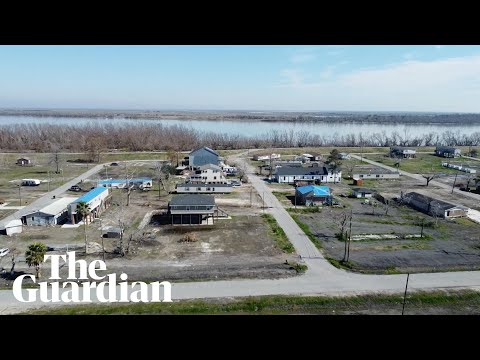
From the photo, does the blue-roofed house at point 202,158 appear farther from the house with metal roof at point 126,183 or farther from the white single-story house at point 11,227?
the white single-story house at point 11,227

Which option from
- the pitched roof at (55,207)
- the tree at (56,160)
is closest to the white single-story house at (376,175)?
the pitched roof at (55,207)

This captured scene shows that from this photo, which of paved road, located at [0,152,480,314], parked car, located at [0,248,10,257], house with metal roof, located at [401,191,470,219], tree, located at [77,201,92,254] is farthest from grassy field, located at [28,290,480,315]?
house with metal roof, located at [401,191,470,219]

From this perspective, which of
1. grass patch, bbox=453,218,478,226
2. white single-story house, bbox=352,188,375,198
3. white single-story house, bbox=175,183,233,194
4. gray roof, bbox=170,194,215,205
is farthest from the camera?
white single-story house, bbox=175,183,233,194

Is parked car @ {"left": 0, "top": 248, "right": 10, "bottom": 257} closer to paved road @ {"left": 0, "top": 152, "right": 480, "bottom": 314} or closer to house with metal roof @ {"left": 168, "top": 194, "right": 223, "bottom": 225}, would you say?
paved road @ {"left": 0, "top": 152, "right": 480, "bottom": 314}

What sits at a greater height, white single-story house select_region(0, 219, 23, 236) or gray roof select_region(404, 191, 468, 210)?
gray roof select_region(404, 191, 468, 210)

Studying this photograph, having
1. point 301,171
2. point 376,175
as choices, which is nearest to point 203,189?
point 301,171

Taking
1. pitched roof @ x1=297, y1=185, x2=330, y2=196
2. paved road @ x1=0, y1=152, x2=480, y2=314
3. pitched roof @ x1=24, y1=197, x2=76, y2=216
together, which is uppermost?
pitched roof @ x1=297, y1=185, x2=330, y2=196
